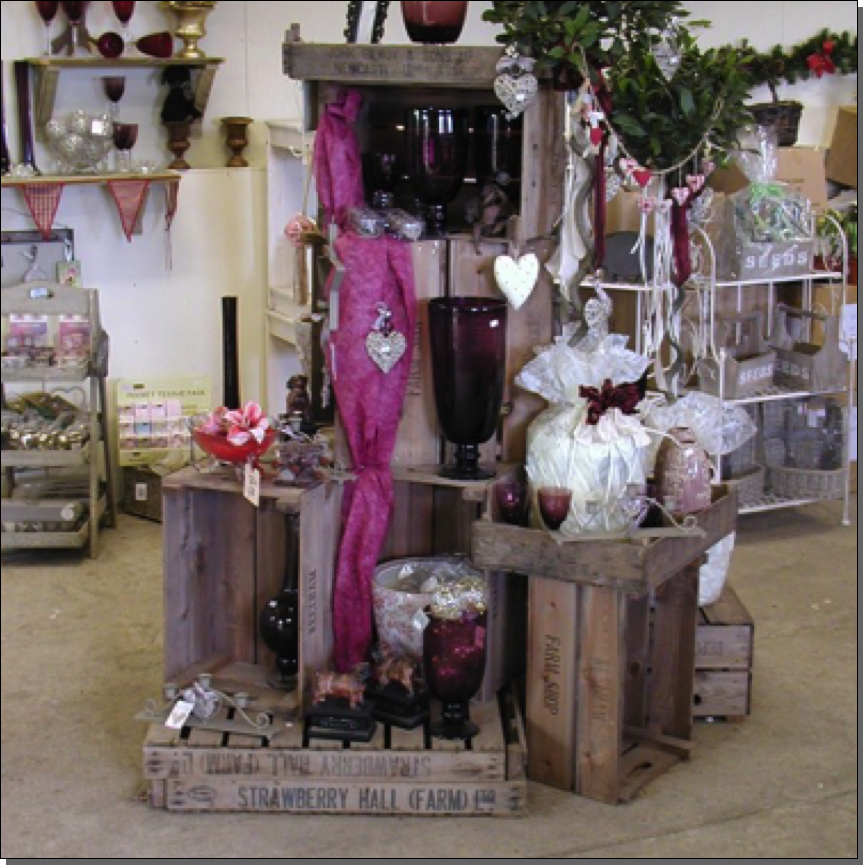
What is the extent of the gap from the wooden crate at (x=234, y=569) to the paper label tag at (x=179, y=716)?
16 centimetres

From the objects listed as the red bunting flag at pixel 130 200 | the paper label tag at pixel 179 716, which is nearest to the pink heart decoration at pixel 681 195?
the paper label tag at pixel 179 716

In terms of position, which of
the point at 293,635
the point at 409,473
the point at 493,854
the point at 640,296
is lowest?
the point at 493,854

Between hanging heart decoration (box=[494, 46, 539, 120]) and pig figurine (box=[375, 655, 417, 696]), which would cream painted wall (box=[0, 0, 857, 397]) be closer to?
hanging heart decoration (box=[494, 46, 539, 120])

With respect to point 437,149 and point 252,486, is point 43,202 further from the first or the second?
point 437,149

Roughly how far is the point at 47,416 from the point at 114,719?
5.94ft

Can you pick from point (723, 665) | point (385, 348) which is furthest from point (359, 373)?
point (723, 665)

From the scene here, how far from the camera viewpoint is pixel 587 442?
2385 millimetres

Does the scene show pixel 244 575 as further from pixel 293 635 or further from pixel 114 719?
pixel 114 719

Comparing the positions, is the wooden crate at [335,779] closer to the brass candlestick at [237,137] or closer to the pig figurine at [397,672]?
the pig figurine at [397,672]

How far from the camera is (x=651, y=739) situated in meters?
2.62

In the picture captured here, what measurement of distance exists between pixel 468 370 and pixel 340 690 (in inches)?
24.0

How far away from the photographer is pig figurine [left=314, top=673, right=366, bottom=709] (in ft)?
7.89

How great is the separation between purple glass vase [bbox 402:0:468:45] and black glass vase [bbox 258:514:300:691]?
0.89 meters

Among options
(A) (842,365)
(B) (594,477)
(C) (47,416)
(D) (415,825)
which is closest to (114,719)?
(D) (415,825)
